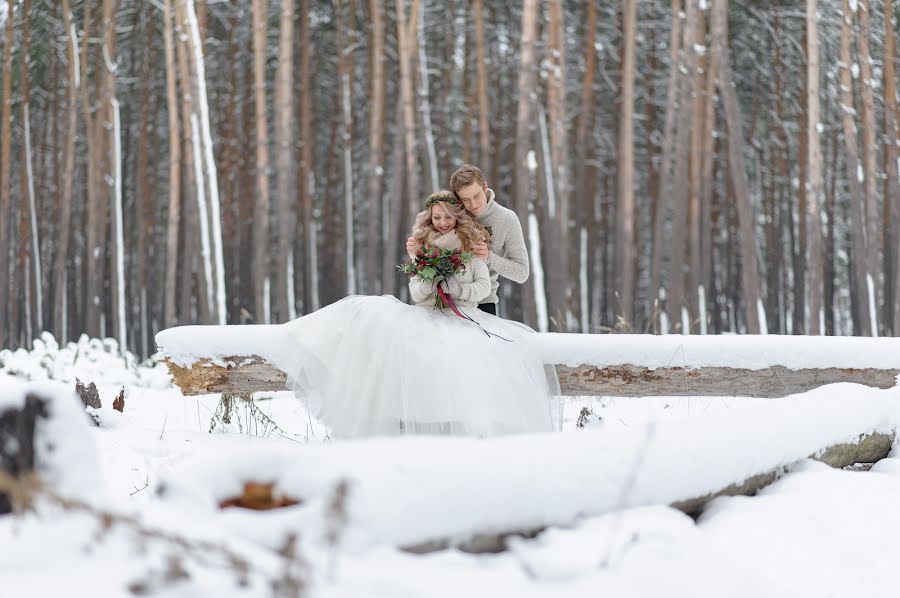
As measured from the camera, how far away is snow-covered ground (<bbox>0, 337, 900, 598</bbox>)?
4.89 feet

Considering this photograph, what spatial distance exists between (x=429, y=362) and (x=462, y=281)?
54 cm

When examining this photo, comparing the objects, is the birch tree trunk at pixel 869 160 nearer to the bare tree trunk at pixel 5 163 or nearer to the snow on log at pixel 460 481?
the snow on log at pixel 460 481

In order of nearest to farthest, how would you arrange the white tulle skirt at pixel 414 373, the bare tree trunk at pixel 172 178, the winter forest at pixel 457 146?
the white tulle skirt at pixel 414 373 < the winter forest at pixel 457 146 < the bare tree trunk at pixel 172 178

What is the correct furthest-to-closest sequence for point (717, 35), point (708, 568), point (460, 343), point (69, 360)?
point (717, 35) → point (69, 360) → point (460, 343) → point (708, 568)

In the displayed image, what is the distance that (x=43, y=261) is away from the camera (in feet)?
57.9

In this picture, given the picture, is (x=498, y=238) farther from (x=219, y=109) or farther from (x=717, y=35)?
(x=219, y=109)

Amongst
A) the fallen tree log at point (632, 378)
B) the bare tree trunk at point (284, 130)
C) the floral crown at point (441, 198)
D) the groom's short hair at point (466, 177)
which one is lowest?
the fallen tree log at point (632, 378)

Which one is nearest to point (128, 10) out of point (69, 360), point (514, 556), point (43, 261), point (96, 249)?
point (96, 249)

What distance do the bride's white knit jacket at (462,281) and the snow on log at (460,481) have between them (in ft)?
5.53

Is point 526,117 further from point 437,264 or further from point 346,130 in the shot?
point 437,264

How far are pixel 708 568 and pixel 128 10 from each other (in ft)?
48.9

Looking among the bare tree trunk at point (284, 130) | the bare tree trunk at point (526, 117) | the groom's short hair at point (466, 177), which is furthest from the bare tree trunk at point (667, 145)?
the groom's short hair at point (466, 177)

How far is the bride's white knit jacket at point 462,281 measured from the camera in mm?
4121

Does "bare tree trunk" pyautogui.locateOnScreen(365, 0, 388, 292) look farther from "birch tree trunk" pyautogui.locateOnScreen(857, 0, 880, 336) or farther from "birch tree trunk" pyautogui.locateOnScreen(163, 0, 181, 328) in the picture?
"birch tree trunk" pyautogui.locateOnScreen(857, 0, 880, 336)
